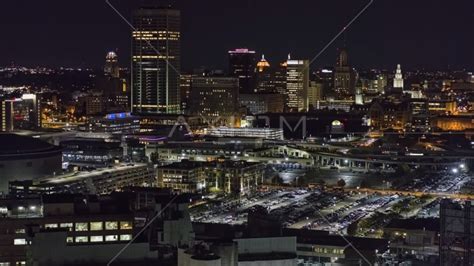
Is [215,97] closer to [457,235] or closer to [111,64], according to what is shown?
[111,64]

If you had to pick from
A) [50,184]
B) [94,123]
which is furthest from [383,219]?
[94,123]

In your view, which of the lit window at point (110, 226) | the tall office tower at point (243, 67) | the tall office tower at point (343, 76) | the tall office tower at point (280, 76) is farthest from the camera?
the tall office tower at point (343, 76)

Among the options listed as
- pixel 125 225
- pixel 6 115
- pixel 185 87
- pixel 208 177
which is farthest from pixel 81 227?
pixel 185 87

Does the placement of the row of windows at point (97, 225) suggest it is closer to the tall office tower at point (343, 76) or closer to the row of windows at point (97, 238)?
the row of windows at point (97, 238)

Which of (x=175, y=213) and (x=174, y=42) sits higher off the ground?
(x=174, y=42)

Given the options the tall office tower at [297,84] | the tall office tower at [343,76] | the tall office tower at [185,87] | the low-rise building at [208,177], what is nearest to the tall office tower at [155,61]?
the tall office tower at [185,87]

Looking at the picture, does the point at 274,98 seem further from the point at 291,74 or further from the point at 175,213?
the point at 175,213

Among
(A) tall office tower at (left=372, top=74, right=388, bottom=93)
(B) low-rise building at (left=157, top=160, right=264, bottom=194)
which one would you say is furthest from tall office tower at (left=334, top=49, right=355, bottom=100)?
(B) low-rise building at (left=157, top=160, right=264, bottom=194)

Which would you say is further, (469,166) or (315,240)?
(469,166)

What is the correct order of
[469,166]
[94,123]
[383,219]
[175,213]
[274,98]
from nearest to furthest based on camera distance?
[175,213], [383,219], [469,166], [94,123], [274,98]
